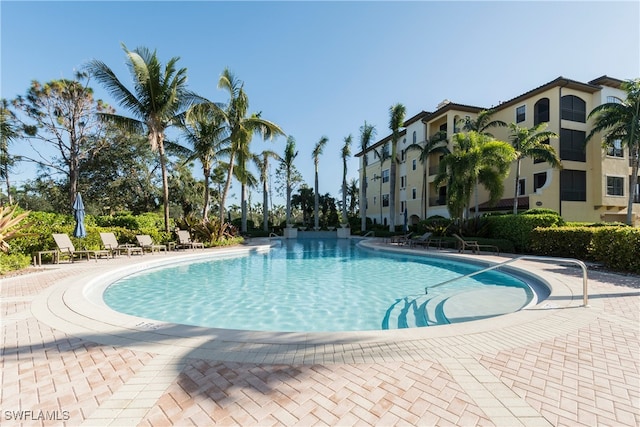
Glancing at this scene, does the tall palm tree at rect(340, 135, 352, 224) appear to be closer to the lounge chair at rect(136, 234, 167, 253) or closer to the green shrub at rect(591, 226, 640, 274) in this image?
the lounge chair at rect(136, 234, 167, 253)

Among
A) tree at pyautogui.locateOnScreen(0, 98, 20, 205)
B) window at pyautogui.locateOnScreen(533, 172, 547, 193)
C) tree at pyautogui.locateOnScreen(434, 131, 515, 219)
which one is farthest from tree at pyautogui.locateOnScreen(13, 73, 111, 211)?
window at pyautogui.locateOnScreen(533, 172, 547, 193)

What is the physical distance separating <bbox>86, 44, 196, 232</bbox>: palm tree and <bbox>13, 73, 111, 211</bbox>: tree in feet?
33.9

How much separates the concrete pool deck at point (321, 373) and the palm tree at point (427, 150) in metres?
23.7

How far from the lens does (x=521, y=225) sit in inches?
590

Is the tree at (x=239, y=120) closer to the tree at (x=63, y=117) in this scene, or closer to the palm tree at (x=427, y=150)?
the tree at (x=63, y=117)

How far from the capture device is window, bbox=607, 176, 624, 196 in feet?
74.4

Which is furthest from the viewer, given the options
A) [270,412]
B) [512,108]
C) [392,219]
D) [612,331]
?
[392,219]

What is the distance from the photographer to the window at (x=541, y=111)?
23.3m

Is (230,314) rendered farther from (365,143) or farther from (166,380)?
(365,143)

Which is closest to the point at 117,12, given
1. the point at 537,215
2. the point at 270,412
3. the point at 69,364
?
the point at 69,364

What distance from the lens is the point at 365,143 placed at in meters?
30.9

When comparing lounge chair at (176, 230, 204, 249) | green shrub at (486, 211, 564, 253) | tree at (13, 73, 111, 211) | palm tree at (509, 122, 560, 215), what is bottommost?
lounge chair at (176, 230, 204, 249)

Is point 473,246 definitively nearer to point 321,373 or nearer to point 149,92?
point 321,373

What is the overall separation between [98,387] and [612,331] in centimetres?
688
